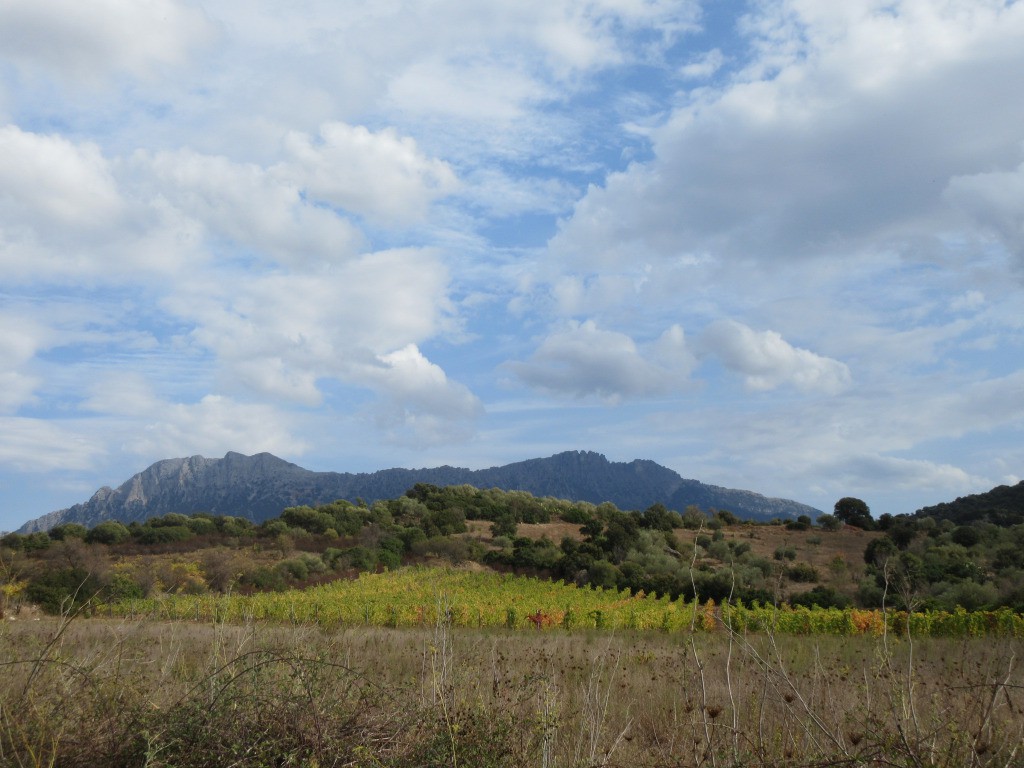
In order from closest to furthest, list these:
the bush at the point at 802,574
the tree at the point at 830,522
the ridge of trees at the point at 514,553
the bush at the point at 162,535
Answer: the ridge of trees at the point at 514,553, the bush at the point at 802,574, the bush at the point at 162,535, the tree at the point at 830,522

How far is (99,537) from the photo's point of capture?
39.8m

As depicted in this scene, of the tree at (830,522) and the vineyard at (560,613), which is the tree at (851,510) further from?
the vineyard at (560,613)

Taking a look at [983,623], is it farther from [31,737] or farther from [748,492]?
[748,492]

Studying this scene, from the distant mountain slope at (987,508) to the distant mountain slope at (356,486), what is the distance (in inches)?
2569

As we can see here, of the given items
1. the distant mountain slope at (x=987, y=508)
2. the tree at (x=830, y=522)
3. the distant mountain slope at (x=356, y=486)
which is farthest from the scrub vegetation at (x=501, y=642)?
the distant mountain slope at (x=356, y=486)

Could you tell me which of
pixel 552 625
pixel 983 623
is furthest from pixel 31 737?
pixel 983 623

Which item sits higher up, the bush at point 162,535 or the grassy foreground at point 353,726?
the grassy foreground at point 353,726

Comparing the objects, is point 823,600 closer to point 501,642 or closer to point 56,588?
point 501,642

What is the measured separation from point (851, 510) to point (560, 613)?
125ft

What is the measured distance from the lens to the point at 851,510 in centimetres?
4938

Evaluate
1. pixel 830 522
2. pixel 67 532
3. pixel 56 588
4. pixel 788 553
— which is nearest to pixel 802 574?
pixel 788 553

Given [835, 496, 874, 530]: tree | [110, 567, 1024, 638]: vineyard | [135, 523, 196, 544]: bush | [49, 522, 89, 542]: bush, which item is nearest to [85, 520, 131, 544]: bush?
Answer: [135, 523, 196, 544]: bush

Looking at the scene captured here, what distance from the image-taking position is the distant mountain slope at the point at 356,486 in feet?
423

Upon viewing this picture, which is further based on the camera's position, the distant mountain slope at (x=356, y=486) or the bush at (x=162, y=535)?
the distant mountain slope at (x=356, y=486)
